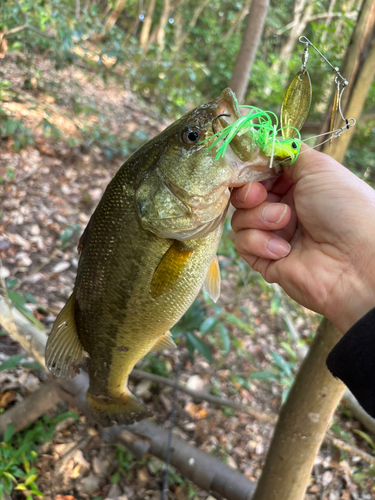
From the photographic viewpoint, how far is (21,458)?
231 cm

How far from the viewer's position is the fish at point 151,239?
144 centimetres

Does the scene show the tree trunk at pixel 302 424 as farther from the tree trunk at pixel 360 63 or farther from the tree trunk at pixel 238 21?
the tree trunk at pixel 238 21

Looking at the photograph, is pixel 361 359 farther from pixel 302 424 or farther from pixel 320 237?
pixel 302 424

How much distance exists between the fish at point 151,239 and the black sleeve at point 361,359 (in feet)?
2.23

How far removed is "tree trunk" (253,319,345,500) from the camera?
1.79 metres

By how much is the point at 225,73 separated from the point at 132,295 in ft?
42.6

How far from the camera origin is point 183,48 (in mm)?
15039

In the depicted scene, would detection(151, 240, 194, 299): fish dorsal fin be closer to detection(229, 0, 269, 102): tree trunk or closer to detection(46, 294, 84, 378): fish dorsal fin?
detection(46, 294, 84, 378): fish dorsal fin

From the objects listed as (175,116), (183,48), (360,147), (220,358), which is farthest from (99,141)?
(183,48)

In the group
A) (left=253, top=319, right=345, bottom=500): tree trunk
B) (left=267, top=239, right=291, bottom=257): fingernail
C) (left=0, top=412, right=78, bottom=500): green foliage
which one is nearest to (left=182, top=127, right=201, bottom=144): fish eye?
(left=267, top=239, right=291, bottom=257): fingernail

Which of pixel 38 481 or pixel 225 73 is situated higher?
pixel 225 73

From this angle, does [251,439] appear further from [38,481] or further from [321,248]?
[321,248]

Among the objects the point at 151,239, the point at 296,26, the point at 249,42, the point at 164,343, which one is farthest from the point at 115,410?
the point at 296,26

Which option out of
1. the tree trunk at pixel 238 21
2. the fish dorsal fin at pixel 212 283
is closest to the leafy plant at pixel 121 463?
the fish dorsal fin at pixel 212 283
